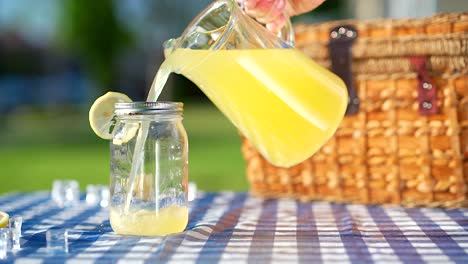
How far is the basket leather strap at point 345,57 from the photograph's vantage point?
5.14 ft

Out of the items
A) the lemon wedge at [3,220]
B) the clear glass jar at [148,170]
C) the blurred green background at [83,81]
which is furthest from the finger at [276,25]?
the blurred green background at [83,81]

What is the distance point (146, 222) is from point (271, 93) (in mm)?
258

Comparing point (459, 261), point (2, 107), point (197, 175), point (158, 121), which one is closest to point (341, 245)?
point (459, 261)

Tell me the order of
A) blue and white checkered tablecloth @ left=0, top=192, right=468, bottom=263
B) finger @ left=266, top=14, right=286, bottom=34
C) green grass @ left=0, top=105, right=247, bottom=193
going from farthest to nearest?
green grass @ left=0, top=105, right=247, bottom=193 → finger @ left=266, top=14, right=286, bottom=34 → blue and white checkered tablecloth @ left=0, top=192, right=468, bottom=263

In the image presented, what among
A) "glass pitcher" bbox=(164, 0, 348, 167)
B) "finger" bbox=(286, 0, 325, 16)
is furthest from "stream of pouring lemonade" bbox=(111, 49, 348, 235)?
"finger" bbox=(286, 0, 325, 16)

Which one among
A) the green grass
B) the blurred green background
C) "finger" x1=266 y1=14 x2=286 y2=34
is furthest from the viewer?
the blurred green background

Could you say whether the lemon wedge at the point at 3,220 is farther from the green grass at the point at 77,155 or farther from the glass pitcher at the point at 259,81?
the green grass at the point at 77,155

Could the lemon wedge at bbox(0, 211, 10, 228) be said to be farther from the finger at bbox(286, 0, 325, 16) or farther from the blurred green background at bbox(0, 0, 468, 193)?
the blurred green background at bbox(0, 0, 468, 193)

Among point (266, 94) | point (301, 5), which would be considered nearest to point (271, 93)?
point (266, 94)

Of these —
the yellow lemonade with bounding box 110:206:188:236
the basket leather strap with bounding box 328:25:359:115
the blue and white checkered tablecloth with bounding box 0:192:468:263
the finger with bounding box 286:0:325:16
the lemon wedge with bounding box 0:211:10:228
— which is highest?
the finger with bounding box 286:0:325:16

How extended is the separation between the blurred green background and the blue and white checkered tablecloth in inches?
93.7

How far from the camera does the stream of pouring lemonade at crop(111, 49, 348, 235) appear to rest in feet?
3.74

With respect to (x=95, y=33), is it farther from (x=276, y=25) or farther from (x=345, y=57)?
(x=276, y=25)

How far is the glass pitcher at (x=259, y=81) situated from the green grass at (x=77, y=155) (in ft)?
8.57
